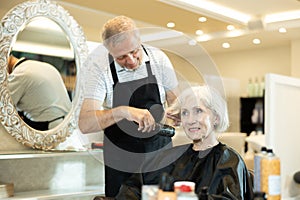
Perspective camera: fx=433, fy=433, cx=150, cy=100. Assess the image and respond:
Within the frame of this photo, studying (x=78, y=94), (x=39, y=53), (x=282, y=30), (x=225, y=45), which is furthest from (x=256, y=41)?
A: (x=39, y=53)

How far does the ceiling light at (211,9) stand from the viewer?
4.49 metres

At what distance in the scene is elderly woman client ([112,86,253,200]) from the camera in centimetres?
165

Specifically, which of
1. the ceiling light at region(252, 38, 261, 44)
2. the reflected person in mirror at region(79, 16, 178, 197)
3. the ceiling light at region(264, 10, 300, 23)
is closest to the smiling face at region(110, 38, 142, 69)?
the reflected person in mirror at region(79, 16, 178, 197)

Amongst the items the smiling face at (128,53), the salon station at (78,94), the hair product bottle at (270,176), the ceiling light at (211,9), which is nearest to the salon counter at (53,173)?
the salon station at (78,94)

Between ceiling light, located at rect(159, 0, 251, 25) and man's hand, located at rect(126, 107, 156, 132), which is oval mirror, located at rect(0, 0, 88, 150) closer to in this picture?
man's hand, located at rect(126, 107, 156, 132)

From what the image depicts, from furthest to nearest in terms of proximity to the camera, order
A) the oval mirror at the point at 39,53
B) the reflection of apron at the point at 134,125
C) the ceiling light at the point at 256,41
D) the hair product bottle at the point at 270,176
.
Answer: the ceiling light at the point at 256,41 < the oval mirror at the point at 39,53 < the reflection of apron at the point at 134,125 < the hair product bottle at the point at 270,176

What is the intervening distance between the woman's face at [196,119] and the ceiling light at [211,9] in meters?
2.80

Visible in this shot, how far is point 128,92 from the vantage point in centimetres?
190

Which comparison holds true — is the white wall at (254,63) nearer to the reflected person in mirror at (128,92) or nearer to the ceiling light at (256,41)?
the ceiling light at (256,41)

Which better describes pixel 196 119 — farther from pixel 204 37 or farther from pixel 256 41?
pixel 256 41

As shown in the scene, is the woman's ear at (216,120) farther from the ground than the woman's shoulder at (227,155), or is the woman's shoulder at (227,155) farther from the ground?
the woman's ear at (216,120)

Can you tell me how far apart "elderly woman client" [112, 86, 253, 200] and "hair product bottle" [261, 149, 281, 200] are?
0.26 m

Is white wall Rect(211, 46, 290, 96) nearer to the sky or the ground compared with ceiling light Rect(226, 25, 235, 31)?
nearer to the ground

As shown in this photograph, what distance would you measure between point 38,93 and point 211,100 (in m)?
1.26
